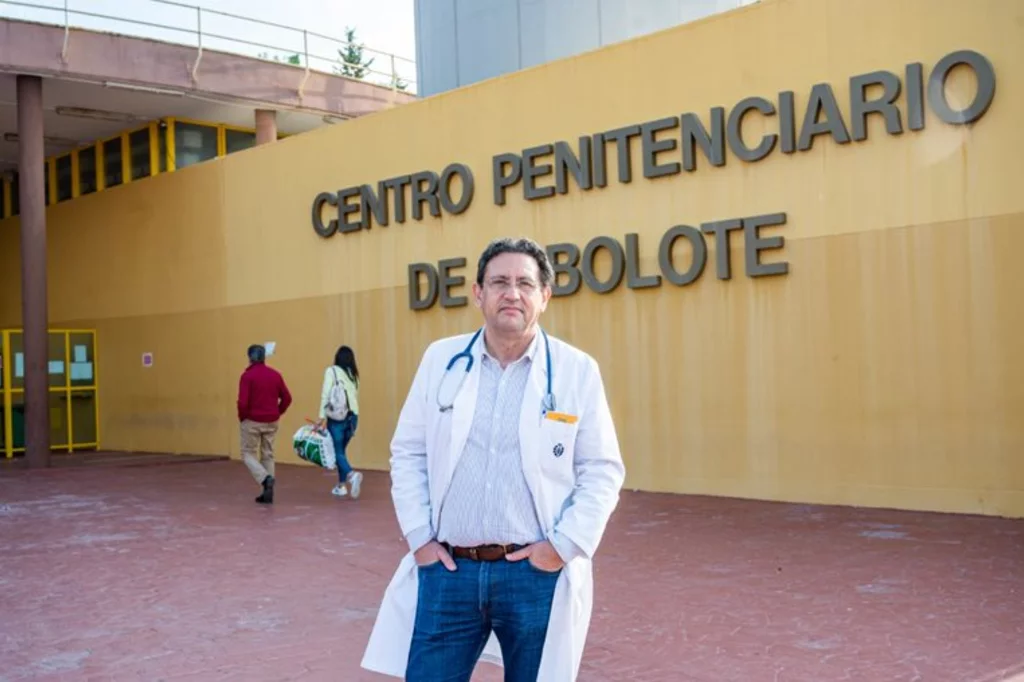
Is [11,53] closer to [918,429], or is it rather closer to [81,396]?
[81,396]

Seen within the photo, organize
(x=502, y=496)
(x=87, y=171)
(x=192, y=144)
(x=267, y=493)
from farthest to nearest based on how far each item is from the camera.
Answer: (x=87, y=171), (x=192, y=144), (x=267, y=493), (x=502, y=496)

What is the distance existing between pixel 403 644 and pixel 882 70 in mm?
8841

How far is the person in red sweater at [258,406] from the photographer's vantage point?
1199cm

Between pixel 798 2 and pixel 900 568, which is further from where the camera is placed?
pixel 798 2

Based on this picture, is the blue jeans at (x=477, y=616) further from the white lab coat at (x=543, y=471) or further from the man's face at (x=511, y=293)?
→ the man's face at (x=511, y=293)

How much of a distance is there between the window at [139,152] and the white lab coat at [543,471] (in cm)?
1940

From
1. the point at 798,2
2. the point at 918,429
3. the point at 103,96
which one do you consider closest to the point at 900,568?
the point at 918,429

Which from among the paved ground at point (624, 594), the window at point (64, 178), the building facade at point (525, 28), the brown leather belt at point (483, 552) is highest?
the building facade at point (525, 28)

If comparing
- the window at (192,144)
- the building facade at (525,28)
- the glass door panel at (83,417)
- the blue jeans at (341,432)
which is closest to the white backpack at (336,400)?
the blue jeans at (341,432)

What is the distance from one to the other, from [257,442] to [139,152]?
37.6ft

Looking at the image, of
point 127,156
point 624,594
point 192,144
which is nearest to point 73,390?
point 127,156

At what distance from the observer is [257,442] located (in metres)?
12.1

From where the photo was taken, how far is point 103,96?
762 inches

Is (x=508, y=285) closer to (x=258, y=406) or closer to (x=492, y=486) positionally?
(x=492, y=486)
